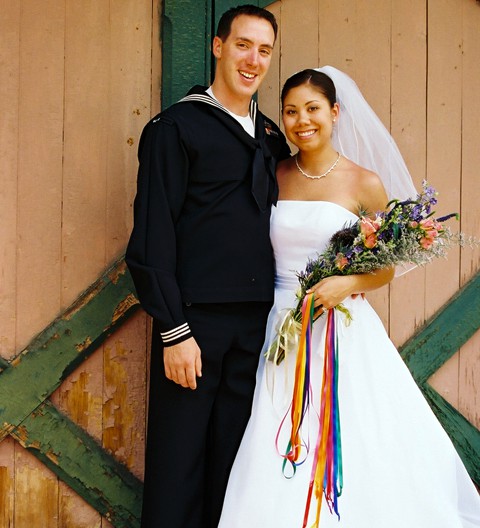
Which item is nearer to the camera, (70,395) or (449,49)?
(70,395)

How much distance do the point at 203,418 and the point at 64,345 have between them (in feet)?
2.42

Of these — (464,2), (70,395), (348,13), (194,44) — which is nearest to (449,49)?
(464,2)

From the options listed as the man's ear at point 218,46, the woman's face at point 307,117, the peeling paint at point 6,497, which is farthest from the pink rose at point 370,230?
the peeling paint at point 6,497

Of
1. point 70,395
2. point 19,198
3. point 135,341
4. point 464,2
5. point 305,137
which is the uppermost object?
point 464,2

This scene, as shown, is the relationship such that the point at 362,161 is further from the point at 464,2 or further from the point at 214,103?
the point at 464,2

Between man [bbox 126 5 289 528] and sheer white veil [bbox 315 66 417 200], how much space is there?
15.3 inches

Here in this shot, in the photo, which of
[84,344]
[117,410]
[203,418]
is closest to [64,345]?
[84,344]

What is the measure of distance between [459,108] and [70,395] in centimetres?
218

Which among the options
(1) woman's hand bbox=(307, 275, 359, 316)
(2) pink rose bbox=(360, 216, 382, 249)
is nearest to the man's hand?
(1) woman's hand bbox=(307, 275, 359, 316)

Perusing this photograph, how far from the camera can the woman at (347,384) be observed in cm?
251

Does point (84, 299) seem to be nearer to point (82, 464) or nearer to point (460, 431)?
point (82, 464)

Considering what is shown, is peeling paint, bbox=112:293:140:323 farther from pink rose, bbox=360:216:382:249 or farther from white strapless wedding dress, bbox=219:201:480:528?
pink rose, bbox=360:216:382:249

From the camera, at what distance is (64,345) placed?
3002mm

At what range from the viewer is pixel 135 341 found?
10.2 ft
